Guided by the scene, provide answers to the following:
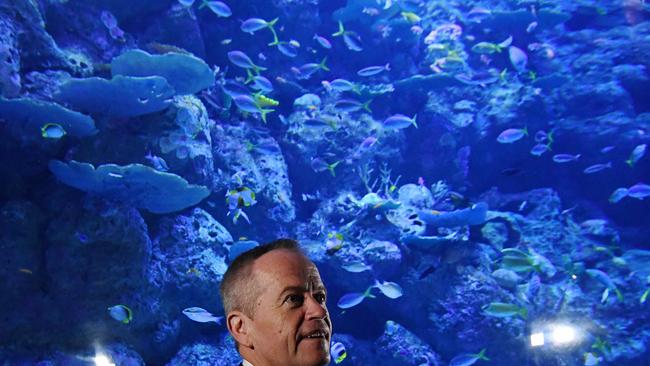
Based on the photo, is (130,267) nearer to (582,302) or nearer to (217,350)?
(217,350)

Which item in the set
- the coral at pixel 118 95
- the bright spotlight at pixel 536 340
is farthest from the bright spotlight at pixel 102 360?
the bright spotlight at pixel 536 340

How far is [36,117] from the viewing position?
17.1 ft

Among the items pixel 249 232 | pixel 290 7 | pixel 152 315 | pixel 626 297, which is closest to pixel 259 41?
pixel 290 7

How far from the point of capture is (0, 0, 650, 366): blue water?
5.57m

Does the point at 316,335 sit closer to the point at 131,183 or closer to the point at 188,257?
the point at 131,183

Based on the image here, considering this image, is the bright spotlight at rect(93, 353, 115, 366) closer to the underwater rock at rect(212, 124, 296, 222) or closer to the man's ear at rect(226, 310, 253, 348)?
the underwater rock at rect(212, 124, 296, 222)

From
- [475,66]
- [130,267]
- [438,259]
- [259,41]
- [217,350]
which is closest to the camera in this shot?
[130,267]

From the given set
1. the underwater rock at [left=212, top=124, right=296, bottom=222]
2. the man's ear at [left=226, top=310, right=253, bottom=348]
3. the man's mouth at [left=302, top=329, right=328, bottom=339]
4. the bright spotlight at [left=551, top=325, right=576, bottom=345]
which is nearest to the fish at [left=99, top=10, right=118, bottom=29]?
the underwater rock at [left=212, top=124, right=296, bottom=222]

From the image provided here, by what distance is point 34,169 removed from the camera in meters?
5.59

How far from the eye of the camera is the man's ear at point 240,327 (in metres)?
1.52

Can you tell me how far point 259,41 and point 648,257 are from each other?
10595mm

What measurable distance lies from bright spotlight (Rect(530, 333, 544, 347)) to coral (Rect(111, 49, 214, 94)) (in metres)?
7.40

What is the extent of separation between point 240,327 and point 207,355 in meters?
5.97

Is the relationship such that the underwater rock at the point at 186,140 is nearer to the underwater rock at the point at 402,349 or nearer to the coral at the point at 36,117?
the coral at the point at 36,117
